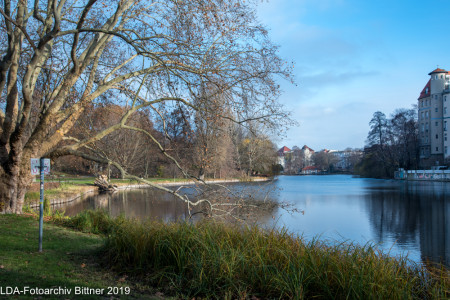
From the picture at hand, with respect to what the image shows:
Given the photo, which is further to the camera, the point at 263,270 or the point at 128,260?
the point at 128,260

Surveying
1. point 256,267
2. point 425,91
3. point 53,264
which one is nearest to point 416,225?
point 256,267

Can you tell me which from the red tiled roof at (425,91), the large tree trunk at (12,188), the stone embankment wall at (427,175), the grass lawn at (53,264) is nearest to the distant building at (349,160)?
the red tiled roof at (425,91)

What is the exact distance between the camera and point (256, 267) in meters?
5.01

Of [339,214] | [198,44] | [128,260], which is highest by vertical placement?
[198,44]

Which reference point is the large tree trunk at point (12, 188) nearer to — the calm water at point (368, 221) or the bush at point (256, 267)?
the calm water at point (368, 221)

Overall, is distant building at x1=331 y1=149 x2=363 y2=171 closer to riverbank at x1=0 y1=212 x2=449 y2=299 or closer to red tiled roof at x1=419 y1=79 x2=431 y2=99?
red tiled roof at x1=419 y1=79 x2=431 y2=99

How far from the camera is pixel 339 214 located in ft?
62.7

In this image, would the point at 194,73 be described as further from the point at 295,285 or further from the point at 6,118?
the point at 295,285

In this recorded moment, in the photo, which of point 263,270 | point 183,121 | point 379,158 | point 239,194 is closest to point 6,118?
point 183,121

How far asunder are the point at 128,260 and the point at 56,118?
5458 millimetres

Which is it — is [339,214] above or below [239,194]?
below

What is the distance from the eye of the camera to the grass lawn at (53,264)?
14.7 ft

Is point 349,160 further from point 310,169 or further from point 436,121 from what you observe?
point 436,121

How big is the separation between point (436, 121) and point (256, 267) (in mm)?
71273
